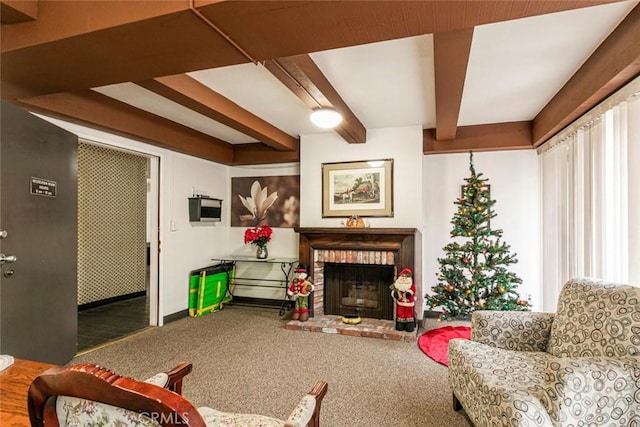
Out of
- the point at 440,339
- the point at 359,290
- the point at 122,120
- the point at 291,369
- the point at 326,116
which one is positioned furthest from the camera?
the point at 359,290

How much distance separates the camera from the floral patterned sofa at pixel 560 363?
55.7 inches

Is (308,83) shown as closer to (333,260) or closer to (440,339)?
(333,260)

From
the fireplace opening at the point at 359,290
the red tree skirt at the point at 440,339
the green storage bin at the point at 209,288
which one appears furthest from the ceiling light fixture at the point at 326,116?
the green storage bin at the point at 209,288

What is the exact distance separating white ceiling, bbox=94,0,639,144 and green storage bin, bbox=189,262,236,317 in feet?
6.74

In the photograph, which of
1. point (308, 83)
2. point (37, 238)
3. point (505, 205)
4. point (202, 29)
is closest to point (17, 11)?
point (202, 29)

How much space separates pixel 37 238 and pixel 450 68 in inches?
125

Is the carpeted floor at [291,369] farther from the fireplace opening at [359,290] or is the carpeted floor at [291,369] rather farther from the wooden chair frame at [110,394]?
the wooden chair frame at [110,394]

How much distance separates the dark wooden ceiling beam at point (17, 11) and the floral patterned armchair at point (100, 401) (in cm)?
Result: 179

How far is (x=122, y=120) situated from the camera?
10.8 ft

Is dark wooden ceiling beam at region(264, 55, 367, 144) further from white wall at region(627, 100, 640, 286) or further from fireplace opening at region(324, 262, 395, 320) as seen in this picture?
white wall at region(627, 100, 640, 286)

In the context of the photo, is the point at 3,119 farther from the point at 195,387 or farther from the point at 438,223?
the point at 438,223

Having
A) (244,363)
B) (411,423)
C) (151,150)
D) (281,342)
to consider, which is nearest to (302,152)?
(151,150)

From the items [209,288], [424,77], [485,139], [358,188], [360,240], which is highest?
[424,77]

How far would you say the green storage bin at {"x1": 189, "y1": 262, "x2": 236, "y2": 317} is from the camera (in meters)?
4.47
